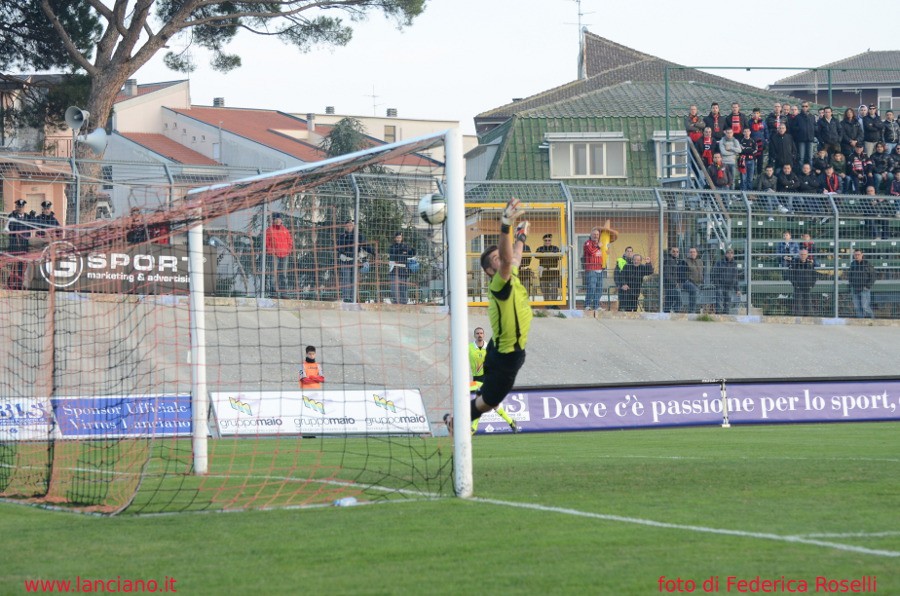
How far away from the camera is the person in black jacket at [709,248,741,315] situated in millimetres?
26156

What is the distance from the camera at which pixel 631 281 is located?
26.2m

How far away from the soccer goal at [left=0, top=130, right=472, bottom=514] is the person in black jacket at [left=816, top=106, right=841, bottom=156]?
12.5 m

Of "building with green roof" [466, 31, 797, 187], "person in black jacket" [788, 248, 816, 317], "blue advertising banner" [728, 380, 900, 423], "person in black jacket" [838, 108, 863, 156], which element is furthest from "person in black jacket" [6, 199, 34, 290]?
"building with green roof" [466, 31, 797, 187]

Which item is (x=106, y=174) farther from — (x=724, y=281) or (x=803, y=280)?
(x=803, y=280)

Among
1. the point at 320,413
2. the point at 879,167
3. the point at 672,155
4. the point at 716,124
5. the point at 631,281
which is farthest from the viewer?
the point at 672,155

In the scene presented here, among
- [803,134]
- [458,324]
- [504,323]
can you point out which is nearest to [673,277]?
[803,134]

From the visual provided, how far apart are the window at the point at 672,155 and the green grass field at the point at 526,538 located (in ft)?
69.4

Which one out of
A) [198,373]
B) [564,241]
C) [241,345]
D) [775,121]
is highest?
[775,121]

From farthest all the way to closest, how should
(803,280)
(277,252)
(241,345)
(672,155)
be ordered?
(672,155), (803,280), (277,252), (241,345)

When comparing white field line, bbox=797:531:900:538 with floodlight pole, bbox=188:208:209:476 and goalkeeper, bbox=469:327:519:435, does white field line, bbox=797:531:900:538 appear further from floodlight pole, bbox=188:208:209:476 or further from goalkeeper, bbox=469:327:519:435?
goalkeeper, bbox=469:327:519:435

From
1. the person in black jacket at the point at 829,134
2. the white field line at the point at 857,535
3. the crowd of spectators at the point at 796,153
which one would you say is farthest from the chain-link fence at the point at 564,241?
the white field line at the point at 857,535

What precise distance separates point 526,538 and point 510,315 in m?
2.93

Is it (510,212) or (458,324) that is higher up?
(510,212)

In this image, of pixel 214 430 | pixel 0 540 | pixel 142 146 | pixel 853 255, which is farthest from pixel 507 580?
pixel 142 146
